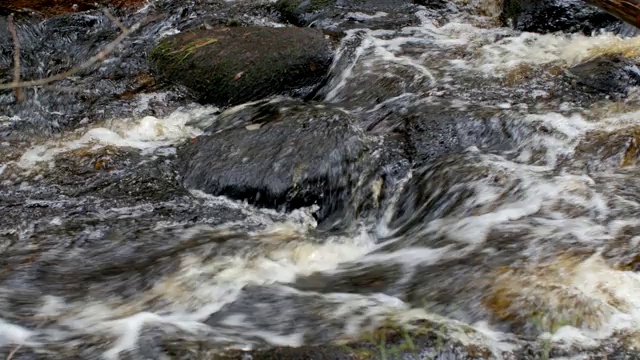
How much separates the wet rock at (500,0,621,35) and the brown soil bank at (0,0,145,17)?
481cm

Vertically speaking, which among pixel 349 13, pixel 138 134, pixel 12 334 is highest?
pixel 349 13

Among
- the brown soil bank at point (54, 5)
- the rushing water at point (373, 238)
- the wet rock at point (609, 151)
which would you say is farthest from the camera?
the brown soil bank at point (54, 5)

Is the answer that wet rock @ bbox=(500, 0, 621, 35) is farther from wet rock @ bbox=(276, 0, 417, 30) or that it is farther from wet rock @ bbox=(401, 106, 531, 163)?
wet rock @ bbox=(401, 106, 531, 163)

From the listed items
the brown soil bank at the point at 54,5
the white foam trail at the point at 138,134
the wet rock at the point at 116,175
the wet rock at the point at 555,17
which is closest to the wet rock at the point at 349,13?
the wet rock at the point at 555,17

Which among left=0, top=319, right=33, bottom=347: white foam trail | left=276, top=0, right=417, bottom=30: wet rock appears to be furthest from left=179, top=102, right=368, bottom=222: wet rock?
left=276, top=0, right=417, bottom=30: wet rock

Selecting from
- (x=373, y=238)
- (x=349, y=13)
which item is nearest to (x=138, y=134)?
(x=373, y=238)

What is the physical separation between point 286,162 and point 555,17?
4219mm

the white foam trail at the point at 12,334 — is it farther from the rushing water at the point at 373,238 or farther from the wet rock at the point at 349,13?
the wet rock at the point at 349,13

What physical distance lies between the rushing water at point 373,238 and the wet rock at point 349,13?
145cm

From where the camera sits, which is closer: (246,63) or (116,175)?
(116,175)

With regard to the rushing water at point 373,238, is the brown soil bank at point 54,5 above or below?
above

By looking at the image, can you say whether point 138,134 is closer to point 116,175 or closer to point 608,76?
point 116,175

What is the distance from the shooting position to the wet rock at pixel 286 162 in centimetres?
466

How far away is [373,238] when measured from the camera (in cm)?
442
